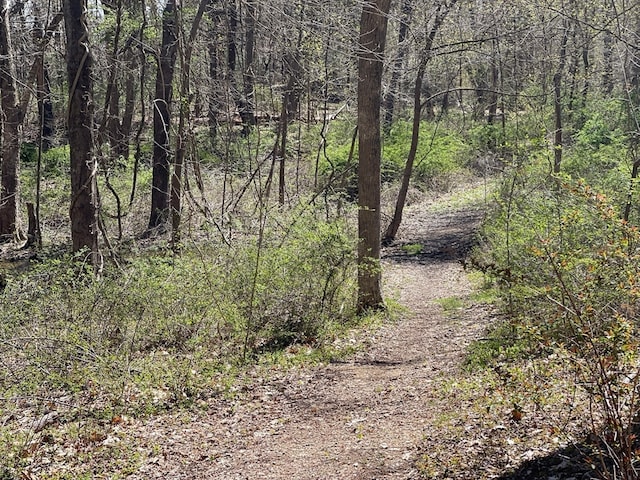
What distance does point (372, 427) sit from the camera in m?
5.94

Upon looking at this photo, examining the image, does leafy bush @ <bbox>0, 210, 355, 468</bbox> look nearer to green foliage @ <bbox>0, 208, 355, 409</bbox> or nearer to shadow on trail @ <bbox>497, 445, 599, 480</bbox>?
green foliage @ <bbox>0, 208, 355, 409</bbox>

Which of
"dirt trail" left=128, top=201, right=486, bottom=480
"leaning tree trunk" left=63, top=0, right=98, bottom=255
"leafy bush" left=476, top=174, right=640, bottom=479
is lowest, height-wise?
"dirt trail" left=128, top=201, right=486, bottom=480

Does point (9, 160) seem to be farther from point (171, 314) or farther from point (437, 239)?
point (437, 239)

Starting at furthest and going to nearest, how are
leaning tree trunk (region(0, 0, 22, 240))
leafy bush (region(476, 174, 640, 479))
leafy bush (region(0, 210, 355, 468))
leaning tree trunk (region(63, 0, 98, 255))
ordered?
1. leaning tree trunk (region(0, 0, 22, 240))
2. leaning tree trunk (region(63, 0, 98, 255))
3. leafy bush (region(0, 210, 355, 468))
4. leafy bush (region(476, 174, 640, 479))

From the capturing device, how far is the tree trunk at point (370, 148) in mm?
9648

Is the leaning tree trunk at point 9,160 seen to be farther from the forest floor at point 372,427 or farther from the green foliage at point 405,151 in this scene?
the forest floor at point 372,427

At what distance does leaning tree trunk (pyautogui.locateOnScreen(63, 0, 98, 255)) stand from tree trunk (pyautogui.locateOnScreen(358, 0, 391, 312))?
4.01 meters

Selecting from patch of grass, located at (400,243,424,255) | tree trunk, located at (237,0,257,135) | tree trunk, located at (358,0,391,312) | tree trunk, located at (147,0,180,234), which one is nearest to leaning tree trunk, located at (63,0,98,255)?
tree trunk, located at (237,0,257,135)

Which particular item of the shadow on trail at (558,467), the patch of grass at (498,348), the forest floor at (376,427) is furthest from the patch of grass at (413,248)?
the shadow on trail at (558,467)

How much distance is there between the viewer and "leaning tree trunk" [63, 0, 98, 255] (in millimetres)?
9227

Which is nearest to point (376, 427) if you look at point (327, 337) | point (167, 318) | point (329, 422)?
point (329, 422)

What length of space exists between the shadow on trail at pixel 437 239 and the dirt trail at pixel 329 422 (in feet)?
20.5

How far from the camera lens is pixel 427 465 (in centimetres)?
484

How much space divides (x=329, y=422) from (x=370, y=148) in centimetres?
489
